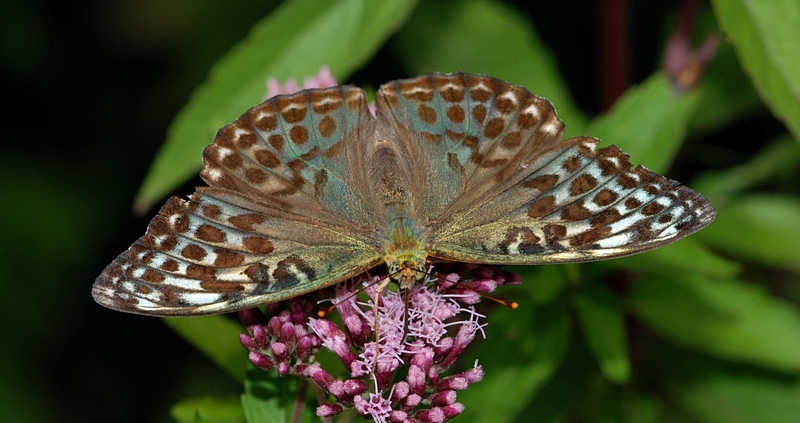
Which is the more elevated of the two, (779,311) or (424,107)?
(424,107)

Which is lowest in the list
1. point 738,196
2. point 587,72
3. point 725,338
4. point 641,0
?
point 725,338

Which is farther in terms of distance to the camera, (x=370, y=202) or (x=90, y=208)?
(x=90, y=208)

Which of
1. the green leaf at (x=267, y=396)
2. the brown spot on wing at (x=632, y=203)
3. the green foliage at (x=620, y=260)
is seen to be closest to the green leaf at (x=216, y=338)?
the green foliage at (x=620, y=260)

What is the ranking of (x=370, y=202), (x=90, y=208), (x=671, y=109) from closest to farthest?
1. (x=370, y=202)
2. (x=671, y=109)
3. (x=90, y=208)

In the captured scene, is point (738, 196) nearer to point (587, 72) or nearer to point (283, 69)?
point (587, 72)

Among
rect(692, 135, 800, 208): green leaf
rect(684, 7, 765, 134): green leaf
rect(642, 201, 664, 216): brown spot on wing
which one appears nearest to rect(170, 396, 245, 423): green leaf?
rect(642, 201, 664, 216): brown spot on wing

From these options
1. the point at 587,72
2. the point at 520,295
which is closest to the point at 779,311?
the point at 520,295

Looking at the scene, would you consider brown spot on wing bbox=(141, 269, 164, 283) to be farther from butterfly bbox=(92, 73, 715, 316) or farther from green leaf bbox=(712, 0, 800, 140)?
green leaf bbox=(712, 0, 800, 140)
